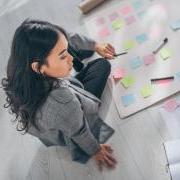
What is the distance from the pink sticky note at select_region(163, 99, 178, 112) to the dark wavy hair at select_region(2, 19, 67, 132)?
18.3 inches

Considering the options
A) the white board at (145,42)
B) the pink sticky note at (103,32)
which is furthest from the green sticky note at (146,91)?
the pink sticky note at (103,32)

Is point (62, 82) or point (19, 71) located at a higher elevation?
point (19, 71)

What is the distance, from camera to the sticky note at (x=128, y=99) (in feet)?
4.85

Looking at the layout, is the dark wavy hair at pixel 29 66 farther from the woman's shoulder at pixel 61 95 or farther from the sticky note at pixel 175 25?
the sticky note at pixel 175 25

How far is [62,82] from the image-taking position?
1.23 metres

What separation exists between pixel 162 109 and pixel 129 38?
14.7 inches

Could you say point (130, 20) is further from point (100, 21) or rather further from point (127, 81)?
point (127, 81)

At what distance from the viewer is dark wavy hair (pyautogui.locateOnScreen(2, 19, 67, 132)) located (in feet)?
3.34

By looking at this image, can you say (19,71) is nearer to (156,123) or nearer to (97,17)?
(156,123)

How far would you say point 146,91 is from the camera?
1477 millimetres

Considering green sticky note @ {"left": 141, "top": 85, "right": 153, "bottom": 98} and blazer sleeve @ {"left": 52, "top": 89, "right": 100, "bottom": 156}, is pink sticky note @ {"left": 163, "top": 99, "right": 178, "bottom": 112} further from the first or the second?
blazer sleeve @ {"left": 52, "top": 89, "right": 100, "bottom": 156}

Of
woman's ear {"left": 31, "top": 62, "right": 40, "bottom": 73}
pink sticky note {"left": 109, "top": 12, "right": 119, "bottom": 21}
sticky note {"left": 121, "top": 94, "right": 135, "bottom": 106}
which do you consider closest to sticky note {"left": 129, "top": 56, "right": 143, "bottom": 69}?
sticky note {"left": 121, "top": 94, "right": 135, "bottom": 106}

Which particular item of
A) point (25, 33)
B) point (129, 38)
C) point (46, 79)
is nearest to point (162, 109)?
point (129, 38)

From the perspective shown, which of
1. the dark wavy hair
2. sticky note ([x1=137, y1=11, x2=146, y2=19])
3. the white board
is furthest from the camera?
sticky note ([x1=137, y1=11, x2=146, y2=19])
